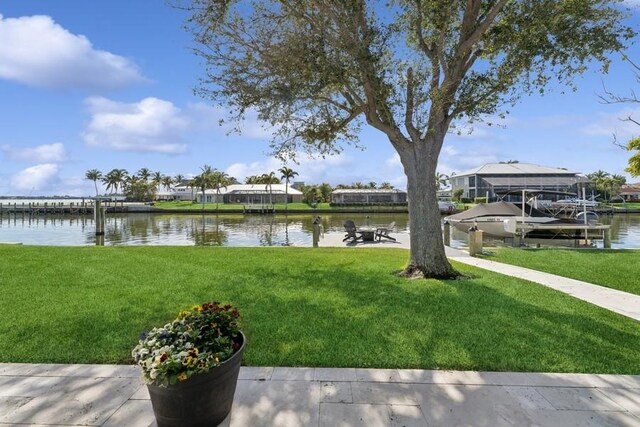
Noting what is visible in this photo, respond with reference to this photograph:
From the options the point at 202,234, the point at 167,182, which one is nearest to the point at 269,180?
the point at 167,182

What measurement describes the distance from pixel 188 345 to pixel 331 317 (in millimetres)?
3113

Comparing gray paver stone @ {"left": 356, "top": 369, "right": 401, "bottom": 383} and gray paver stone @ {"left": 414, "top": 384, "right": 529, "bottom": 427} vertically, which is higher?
gray paver stone @ {"left": 356, "top": 369, "right": 401, "bottom": 383}

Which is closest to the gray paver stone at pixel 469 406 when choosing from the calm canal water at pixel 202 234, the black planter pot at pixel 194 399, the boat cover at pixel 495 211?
the black planter pot at pixel 194 399

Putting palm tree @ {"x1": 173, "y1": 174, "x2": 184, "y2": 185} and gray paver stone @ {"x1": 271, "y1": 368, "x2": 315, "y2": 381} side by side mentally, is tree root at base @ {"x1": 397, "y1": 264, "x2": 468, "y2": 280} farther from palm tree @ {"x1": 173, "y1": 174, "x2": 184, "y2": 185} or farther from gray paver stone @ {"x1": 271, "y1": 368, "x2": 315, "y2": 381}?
palm tree @ {"x1": 173, "y1": 174, "x2": 184, "y2": 185}

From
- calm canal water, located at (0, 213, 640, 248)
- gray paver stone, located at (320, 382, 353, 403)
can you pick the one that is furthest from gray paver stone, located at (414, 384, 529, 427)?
calm canal water, located at (0, 213, 640, 248)

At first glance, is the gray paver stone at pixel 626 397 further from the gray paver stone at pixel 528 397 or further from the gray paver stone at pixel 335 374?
the gray paver stone at pixel 335 374

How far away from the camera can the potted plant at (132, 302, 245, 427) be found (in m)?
2.68

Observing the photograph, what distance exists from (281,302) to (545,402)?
3996mm

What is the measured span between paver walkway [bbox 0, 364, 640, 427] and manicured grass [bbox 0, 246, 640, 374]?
0.26m

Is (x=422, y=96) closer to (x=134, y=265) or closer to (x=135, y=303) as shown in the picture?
(x=135, y=303)

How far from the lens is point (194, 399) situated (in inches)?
109

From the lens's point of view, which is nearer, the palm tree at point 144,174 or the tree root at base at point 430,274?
the tree root at base at point 430,274

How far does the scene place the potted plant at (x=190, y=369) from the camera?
2.68 meters

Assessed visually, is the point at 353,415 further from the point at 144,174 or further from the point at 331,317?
the point at 144,174
